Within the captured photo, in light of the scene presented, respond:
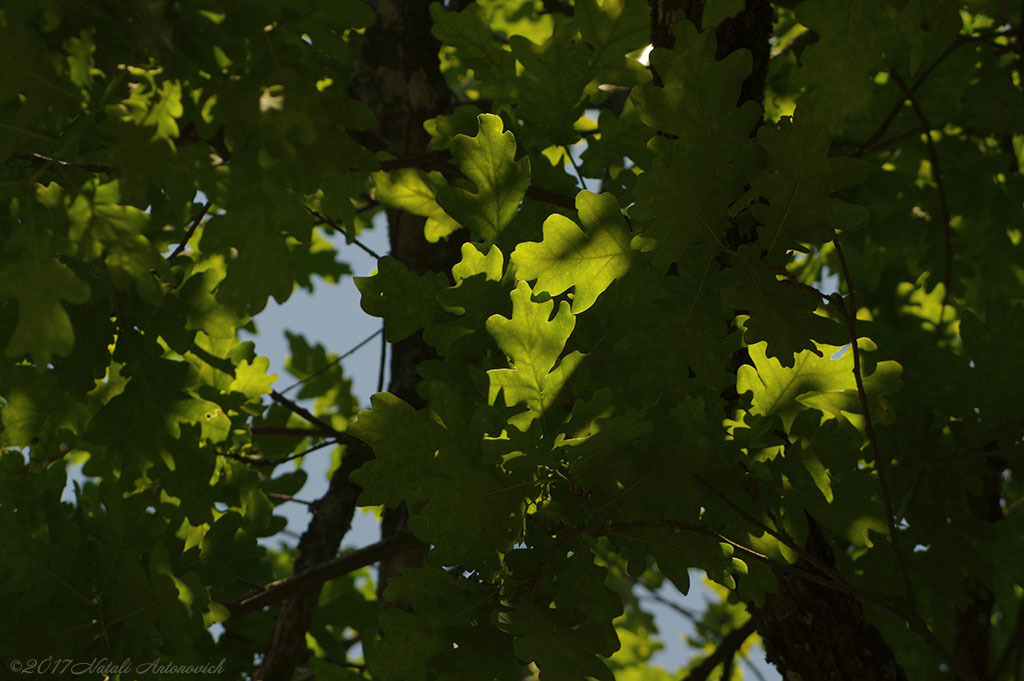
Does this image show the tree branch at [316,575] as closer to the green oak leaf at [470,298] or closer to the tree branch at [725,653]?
the green oak leaf at [470,298]

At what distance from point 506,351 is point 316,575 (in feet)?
4.19

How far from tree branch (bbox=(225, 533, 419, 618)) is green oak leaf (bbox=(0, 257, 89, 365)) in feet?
4.12

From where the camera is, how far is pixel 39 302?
141 centimetres

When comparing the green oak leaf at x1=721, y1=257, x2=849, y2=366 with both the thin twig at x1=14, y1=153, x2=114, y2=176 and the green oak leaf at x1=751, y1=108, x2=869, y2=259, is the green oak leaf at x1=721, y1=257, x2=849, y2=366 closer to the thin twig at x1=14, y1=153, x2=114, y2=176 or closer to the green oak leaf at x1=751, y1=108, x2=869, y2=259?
the green oak leaf at x1=751, y1=108, x2=869, y2=259

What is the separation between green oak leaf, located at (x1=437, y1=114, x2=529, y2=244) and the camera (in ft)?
6.54

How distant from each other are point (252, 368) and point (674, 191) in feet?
5.00

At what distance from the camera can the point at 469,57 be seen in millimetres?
2500

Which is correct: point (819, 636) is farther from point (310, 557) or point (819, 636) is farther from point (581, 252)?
point (310, 557)

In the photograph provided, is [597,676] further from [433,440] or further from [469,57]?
A: [469,57]

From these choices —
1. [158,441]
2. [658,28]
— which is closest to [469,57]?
[658,28]

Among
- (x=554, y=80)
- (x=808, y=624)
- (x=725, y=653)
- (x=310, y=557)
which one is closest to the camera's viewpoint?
(x=554, y=80)

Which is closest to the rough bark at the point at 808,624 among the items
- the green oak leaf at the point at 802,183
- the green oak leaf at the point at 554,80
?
the green oak leaf at the point at 554,80

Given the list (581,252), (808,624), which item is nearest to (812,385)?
(581,252)

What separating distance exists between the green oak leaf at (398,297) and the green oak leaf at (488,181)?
153 mm
